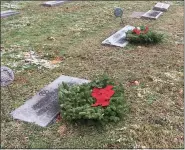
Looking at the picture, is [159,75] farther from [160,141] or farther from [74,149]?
[74,149]

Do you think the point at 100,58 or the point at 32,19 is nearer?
the point at 100,58

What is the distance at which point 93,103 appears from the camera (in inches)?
145

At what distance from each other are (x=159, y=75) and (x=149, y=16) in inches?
144

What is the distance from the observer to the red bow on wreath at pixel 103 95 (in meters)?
3.66

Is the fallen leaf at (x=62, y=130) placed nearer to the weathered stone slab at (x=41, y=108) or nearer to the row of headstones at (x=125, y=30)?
the weathered stone slab at (x=41, y=108)

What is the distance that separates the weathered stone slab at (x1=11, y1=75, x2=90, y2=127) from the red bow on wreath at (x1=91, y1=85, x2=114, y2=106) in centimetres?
51

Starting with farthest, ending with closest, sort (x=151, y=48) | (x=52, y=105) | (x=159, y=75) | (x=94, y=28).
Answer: (x=94, y=28)
(x=151, y=48)
(x=159, y=75)
(x=52, y=105)

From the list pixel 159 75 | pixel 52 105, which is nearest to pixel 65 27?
pixel 159 75

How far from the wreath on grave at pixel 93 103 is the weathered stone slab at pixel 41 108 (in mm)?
164

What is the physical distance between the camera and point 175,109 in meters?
3.90

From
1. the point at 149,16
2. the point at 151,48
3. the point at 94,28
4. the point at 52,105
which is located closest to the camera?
the point at 52,105

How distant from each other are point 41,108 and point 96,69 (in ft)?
5.01

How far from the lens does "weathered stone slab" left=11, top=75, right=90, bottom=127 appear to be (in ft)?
12.0

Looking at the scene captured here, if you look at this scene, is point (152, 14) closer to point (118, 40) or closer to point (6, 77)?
point (118, 40)
